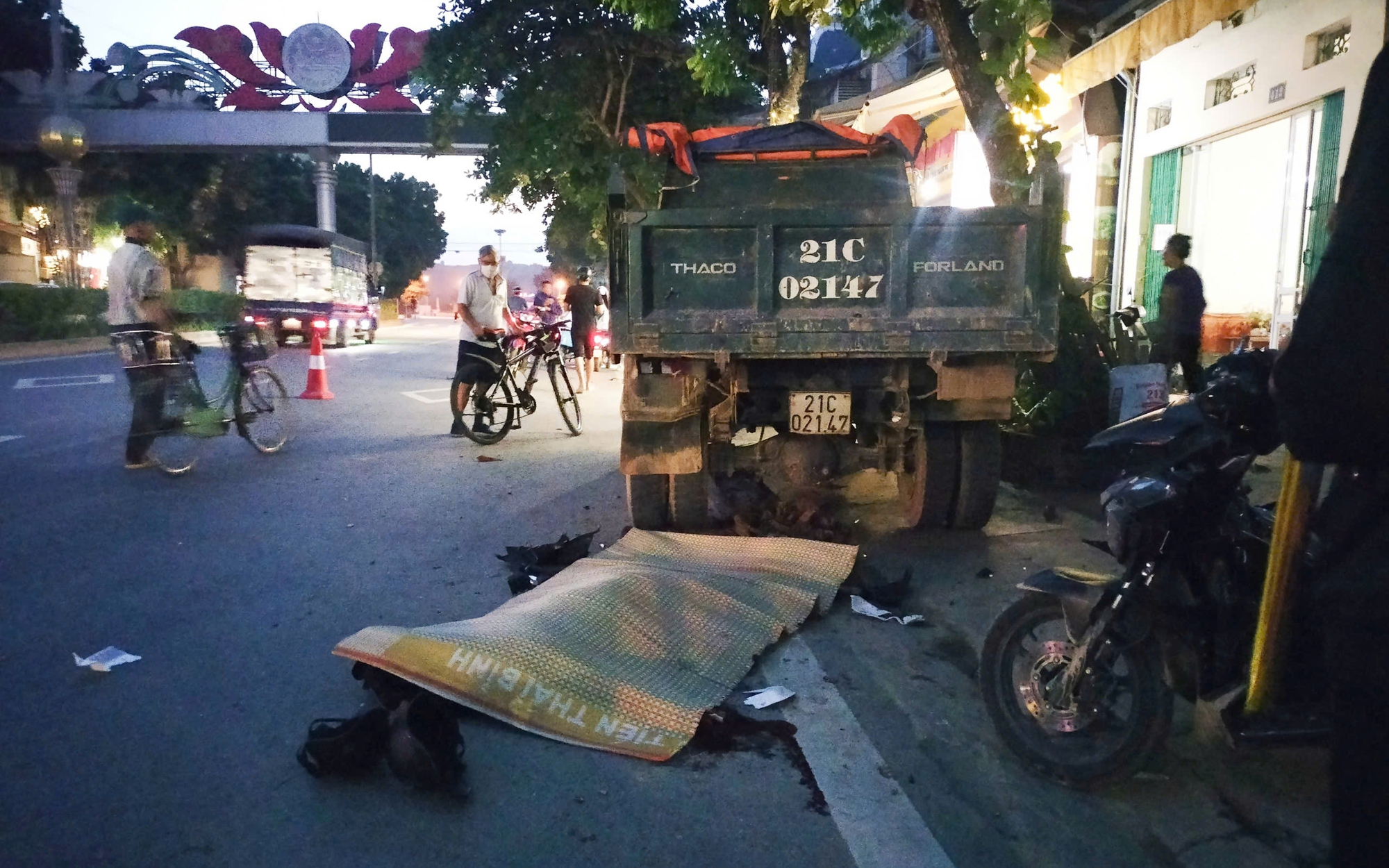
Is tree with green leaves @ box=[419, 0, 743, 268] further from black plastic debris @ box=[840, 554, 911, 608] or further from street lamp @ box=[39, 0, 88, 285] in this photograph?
black plastic debris @ box=[840, 554, 911, 608]

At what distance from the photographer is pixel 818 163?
7.09m

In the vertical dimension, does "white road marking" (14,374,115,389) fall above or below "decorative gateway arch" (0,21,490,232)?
below

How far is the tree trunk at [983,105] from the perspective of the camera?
25.6 feet

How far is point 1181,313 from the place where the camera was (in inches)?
392

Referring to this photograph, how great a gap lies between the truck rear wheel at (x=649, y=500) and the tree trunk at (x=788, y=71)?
9547 millimetres

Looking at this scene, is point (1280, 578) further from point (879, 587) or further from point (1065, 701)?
point (879, 587)

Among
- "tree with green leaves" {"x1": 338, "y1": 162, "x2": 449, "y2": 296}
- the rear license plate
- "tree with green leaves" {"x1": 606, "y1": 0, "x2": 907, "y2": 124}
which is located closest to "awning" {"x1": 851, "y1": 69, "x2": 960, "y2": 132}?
"tree with green leaves" {"x1": 606, "y1": 0, "x2": 907, "y2": 124}

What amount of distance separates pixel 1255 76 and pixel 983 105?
193 inches

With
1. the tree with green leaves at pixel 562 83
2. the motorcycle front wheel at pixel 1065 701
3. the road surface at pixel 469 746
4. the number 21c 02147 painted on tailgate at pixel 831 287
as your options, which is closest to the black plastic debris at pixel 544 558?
the road surface at pixel 469 746

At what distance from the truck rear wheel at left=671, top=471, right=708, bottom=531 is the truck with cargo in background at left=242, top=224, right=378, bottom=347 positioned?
23.3 m

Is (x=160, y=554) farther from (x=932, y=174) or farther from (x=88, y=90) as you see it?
(x=88, y=90)

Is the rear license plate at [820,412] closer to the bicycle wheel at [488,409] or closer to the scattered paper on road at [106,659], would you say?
the scattered paper on road at [106,659]

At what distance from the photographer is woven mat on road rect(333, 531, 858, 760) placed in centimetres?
372

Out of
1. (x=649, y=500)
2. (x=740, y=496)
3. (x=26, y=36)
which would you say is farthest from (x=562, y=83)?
(x=26, y=36)
